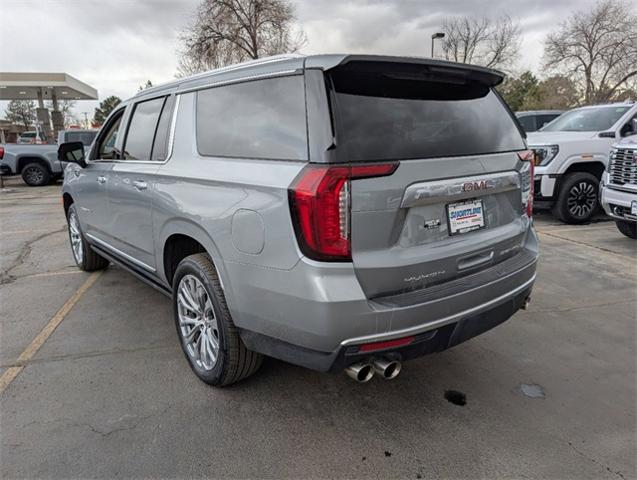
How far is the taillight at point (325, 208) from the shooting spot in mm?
1960

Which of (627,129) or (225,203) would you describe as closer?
(225,203)

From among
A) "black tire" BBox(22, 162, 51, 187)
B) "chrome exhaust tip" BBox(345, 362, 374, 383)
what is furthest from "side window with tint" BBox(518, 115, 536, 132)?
"black tire" BBox(22, 162, 51, 187)

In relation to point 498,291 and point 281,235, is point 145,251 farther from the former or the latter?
point 498,291

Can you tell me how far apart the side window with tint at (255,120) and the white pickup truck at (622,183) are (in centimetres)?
541

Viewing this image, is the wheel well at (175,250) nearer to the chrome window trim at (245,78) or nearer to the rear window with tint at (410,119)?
the chrome window trim at (245,78)

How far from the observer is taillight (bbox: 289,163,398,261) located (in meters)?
1.96

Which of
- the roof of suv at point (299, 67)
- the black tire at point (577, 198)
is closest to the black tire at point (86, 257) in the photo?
the roof of suv at point (299, 67)

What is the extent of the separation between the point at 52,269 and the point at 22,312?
1.54 meters

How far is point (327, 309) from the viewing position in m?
1.97

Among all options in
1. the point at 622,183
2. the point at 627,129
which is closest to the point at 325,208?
the point at 622,183

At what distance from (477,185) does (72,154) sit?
4095mm

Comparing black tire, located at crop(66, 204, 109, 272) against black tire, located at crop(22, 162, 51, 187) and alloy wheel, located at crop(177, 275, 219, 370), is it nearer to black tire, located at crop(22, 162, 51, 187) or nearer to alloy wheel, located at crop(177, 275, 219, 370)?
alloy wheel, located at crop(177, 275, 219, 370)

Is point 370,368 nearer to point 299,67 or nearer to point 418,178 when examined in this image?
point 418,178

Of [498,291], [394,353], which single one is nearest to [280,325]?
[394,353]
